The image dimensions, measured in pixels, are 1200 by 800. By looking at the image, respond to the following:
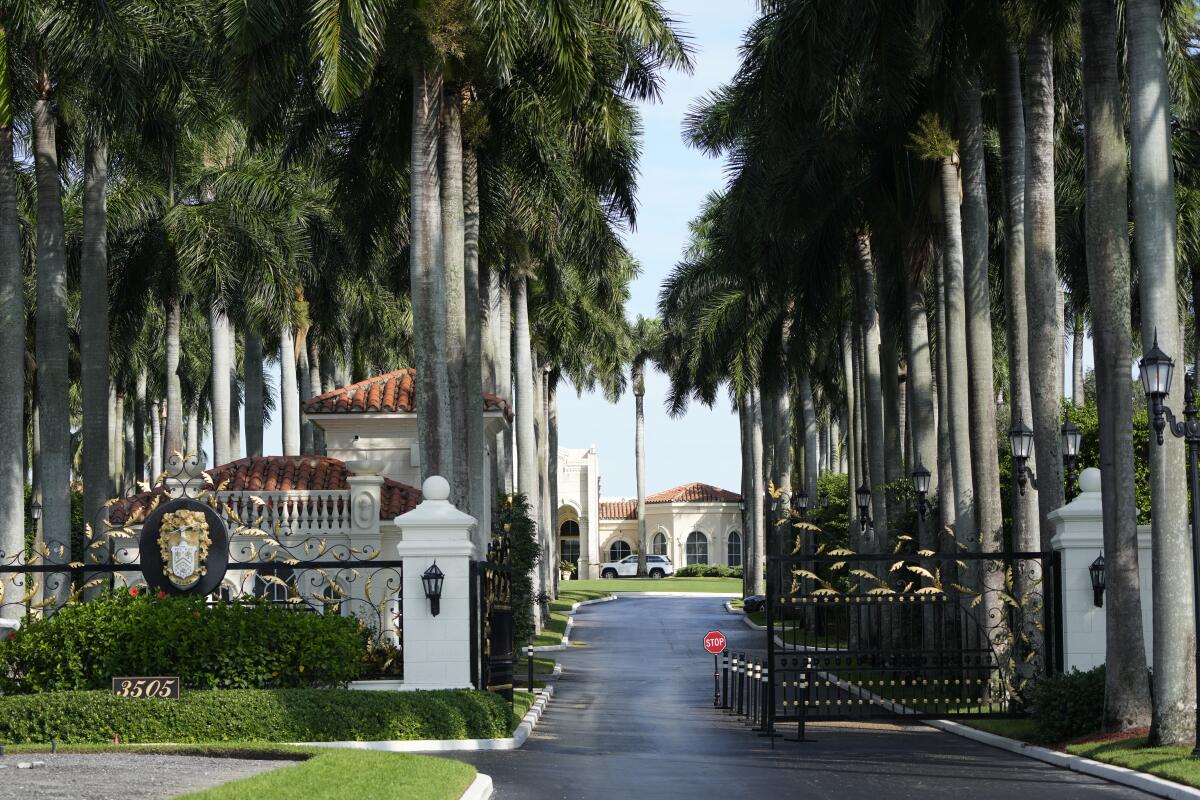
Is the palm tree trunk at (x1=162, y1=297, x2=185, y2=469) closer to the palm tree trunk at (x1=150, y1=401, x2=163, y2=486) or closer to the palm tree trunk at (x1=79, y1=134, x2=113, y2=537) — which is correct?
the palm tree trunk at (x1=79, y1=134, x2=113, y2=537)

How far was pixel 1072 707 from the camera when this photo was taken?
59.0 ft

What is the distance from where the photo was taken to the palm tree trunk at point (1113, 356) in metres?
17.3

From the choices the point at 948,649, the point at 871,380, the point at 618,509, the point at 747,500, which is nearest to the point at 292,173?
the point at 871,380

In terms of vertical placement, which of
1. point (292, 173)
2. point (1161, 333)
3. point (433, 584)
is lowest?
point (433, 584)

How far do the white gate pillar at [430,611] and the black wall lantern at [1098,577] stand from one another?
8.03m

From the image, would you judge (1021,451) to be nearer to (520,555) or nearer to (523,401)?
(520,555)

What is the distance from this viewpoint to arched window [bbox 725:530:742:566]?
107000mm

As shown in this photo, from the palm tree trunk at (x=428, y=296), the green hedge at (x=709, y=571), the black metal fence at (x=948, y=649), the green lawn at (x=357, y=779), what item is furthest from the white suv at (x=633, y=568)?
the green lawn at (x=357, y=779)

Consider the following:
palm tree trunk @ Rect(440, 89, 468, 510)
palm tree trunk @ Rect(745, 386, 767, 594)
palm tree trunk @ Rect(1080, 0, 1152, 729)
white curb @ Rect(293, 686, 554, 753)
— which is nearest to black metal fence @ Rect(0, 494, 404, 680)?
white curb @ Rect(293, 686, 554, 753)

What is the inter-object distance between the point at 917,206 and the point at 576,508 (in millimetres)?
75397

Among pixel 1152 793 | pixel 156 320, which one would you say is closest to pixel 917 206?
pixel 1152 793

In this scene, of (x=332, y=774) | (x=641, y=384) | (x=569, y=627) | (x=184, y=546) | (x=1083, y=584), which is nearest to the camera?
(x=332, y=774)

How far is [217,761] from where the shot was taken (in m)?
15.6

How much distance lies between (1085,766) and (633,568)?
86.6 metres
